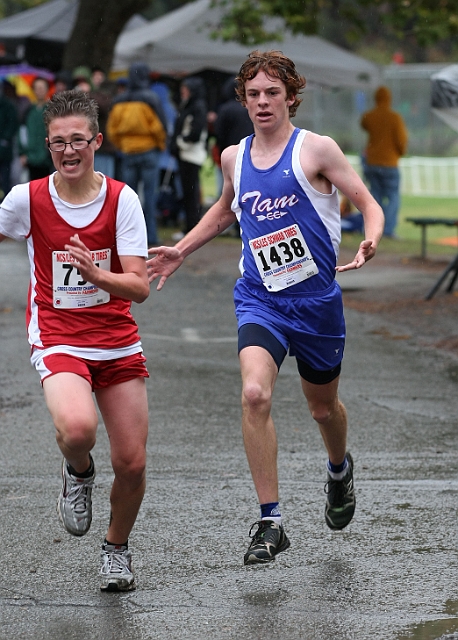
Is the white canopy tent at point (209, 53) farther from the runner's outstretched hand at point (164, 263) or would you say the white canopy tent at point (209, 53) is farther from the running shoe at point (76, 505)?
the running shoe at point (76, 505)

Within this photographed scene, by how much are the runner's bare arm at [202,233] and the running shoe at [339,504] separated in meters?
1.22

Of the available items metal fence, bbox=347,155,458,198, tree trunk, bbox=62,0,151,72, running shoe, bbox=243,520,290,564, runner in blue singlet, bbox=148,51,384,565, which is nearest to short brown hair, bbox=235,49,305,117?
runner in blue singlet, bbox=148,51,384,565

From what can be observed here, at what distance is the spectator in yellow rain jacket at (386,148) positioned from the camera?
1972 cm

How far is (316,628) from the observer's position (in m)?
4.16

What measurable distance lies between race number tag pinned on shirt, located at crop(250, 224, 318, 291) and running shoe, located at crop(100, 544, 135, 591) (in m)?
1.30

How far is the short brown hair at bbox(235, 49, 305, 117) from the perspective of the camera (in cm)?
511

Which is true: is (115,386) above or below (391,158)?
above

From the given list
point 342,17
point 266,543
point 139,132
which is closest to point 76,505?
point 266,543

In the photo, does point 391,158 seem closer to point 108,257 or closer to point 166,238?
point 166,238

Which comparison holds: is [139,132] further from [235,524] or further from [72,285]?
[72,285]

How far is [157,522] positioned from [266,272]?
133cm

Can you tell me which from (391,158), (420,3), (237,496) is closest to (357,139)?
(391,158)

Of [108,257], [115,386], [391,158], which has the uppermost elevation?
[108,257]

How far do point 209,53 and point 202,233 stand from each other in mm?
16624
